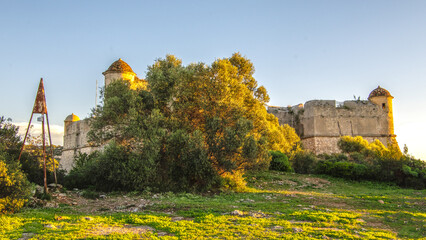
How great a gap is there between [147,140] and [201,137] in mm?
1929

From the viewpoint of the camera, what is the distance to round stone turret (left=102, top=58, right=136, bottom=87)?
75.6 ft

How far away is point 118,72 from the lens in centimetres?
2308

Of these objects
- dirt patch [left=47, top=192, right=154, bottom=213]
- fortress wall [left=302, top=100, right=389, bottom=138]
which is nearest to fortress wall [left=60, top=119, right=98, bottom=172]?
dirt patch [left=47, top=192, right=154, bottom=213]

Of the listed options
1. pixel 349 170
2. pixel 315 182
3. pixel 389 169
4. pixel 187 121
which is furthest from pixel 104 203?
pixel 389 169

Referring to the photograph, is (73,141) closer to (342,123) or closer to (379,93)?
(342,123)

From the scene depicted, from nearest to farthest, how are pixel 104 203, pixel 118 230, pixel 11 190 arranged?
pixel 118 230 → pixel 11 190 → pixel 104 203

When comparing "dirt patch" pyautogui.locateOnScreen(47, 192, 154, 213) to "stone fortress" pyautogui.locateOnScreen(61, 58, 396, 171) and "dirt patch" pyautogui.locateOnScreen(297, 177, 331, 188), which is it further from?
"stone fortress" pyautogui.locateOnScreen(61, 58, 396, 171)

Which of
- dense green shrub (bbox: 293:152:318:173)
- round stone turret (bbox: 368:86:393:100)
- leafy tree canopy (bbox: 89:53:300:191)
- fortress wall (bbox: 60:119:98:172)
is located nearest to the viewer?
leafy tree canopy (bbox: 89:53:300:191)

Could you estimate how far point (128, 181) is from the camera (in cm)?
1180

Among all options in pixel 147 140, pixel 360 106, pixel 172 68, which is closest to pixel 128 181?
pixel 147 140

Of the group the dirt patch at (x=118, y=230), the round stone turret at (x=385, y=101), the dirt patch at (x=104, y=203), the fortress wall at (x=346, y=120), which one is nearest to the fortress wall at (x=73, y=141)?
the dirt patch at (x=104, y=203)

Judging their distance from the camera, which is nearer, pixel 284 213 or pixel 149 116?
A: pixel 284 213

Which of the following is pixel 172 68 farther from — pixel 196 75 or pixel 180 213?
pixel 180 213

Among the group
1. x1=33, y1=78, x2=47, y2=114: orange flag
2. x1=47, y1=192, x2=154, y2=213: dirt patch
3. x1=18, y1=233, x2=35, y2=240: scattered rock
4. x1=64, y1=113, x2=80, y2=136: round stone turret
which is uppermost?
x1=64, y1=113, x2=80, y2=136: round stone turret
